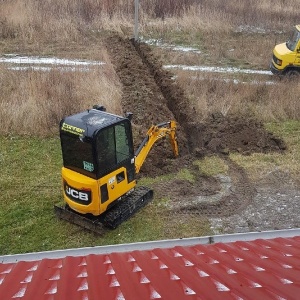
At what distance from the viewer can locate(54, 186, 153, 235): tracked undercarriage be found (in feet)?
26.5

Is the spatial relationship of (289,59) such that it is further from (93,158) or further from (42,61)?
(93,158)

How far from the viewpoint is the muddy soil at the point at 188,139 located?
948 centimetres

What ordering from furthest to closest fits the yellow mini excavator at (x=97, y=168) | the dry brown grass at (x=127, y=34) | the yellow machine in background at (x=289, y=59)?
the yellow machine in background at (x=289, y=59) → the dry brown grass at (x=127, y=34) → the yellow mini excavator at (x=97, y=168)

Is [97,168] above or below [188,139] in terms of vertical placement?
above

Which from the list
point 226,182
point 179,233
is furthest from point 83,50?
point 179,233

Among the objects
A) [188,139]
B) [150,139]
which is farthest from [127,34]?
[150,139]

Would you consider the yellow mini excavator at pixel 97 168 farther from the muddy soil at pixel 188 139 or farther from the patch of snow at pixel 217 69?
the patch of snow at pixel 217 69

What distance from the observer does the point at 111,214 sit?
320 inches

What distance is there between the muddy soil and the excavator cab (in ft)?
5.94

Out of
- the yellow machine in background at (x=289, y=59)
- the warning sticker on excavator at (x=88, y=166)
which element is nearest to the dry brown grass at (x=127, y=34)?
the yellow machine in background at (x=289, y=59)

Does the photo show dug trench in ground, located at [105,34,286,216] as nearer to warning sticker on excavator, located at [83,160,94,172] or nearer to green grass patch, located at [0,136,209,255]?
green grass patch, located at [0,136,209,255]

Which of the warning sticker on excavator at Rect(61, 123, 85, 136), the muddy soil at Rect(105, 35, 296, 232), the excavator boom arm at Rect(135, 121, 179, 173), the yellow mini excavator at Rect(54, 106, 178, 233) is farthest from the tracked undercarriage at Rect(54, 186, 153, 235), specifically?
the warning sticker on excavator at Rect(61, 123, 85, 136)

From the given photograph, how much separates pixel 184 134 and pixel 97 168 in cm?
563

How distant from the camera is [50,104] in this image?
13.0 metres
